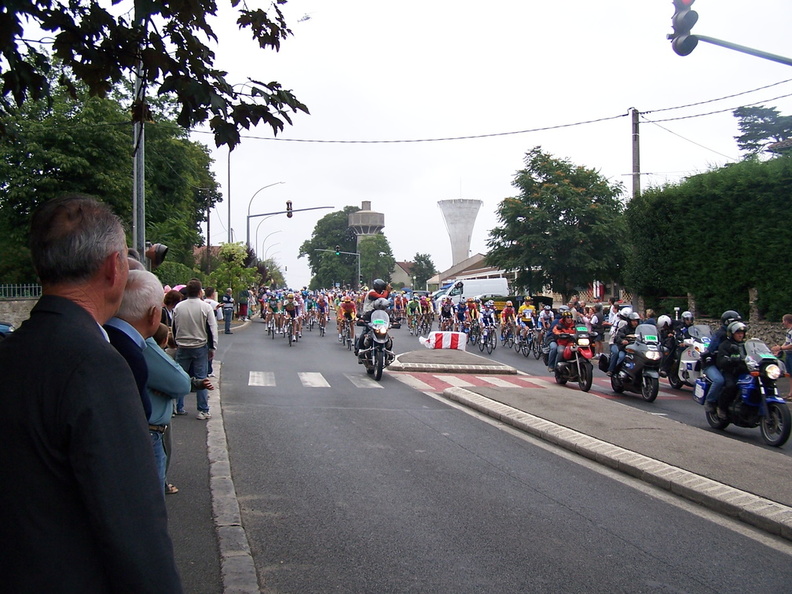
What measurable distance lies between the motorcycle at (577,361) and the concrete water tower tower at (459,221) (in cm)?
7571

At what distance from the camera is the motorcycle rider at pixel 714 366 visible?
11.1 meters

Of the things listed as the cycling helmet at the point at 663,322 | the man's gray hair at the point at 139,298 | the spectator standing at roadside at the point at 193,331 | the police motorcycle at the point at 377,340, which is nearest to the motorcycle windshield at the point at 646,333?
the cycling helmet at the point at 663,322

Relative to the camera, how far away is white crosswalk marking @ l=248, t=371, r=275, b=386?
615 inches

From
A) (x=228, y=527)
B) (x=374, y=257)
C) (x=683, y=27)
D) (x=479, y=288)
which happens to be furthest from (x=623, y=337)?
(x=374, y=257)

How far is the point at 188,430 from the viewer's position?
30.7 ft

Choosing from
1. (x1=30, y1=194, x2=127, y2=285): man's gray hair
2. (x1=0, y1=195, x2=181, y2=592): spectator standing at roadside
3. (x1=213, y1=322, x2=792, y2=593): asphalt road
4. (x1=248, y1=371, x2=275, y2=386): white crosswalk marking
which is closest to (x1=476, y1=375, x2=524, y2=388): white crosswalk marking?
(x1=248, y1=371, x2=275, y2=386): white crosswalk marking

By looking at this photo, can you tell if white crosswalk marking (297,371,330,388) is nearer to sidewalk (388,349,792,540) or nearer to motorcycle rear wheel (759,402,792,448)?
sidewalk (388,349,792,540)

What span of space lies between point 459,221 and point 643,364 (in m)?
78.6

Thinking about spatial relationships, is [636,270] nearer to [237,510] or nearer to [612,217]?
[612,217]

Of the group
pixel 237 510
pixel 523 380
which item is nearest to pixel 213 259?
pixel 523 380

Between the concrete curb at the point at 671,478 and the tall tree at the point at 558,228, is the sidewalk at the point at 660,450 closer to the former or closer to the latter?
the concrete curb at the point at 671,478

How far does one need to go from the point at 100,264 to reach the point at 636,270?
25133 millimetres

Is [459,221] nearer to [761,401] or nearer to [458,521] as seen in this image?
[761,401]

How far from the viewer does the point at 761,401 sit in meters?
10.3
